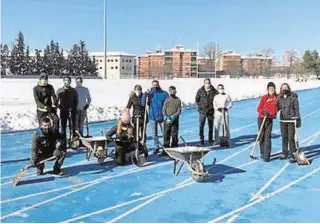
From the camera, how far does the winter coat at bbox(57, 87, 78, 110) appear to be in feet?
32.8

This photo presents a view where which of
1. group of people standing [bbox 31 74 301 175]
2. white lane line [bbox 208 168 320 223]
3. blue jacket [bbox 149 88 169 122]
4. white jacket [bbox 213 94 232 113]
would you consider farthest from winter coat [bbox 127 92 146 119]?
white lane line [bbox 208 168 320 223]

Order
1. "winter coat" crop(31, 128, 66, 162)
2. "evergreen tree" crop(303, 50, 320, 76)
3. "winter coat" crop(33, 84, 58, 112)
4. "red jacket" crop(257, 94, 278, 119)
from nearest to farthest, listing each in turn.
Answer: "winter coat" crop(31, 128, 66, 162)
"winter coat" crop(33, 84, 58, 112)
"red jacket" crop(257, 94, 278, 119)
"evergreen tree" crop(303, 50, 320, 76)

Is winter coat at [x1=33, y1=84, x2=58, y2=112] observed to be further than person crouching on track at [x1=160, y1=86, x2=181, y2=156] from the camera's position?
No

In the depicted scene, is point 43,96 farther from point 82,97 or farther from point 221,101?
point 221,101

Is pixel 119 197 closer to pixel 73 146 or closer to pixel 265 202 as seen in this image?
pixel 265 202

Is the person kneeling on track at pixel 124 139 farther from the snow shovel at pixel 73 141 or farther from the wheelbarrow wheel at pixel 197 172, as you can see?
the snow shovel at pixel 73 141

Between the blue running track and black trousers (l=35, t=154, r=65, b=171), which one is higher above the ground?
black trousers (l=35, t=154, r=65, b=171)

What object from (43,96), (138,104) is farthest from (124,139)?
(43,96)

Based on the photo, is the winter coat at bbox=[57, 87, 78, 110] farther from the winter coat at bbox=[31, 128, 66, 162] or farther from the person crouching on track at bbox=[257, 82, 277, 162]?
the person crouching on track at bbox=[257, 82, 277, 162]

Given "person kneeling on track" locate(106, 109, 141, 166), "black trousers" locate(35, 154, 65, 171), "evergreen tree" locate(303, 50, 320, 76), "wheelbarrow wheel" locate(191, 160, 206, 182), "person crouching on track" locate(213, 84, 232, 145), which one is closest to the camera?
"wheelbarrow wheel" locate(191, 160, 206, 182)

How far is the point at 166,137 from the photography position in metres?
9.55

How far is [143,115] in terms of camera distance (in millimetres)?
9258

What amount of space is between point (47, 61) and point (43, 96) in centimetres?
7660

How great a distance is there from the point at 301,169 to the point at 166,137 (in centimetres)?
282
